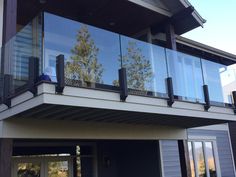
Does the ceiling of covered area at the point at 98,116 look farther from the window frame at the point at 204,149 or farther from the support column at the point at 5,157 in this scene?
the window frame at the point at 204,149

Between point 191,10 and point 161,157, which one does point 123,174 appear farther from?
point 191,10

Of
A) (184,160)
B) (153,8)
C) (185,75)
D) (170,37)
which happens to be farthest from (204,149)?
(153,8)

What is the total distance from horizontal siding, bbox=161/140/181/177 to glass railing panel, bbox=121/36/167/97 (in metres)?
3.38

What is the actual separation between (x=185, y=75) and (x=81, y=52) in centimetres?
344

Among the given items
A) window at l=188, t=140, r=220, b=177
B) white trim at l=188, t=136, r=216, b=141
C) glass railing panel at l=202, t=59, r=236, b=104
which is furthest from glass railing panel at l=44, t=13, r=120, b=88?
window at l=188, t=140, r=220, b=177

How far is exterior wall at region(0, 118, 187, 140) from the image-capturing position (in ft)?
18.9

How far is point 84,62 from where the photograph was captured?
6.16 meters

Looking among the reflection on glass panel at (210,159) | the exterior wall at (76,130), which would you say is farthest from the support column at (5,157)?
the reflection on glass panel at (210,159)

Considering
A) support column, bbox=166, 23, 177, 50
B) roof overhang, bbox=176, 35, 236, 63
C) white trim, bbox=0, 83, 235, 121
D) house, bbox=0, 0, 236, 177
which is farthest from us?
roof overhang, bbox=176, 35, 236, 63

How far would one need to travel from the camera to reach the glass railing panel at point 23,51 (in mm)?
5531

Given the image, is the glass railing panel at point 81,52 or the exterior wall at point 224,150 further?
the exterior wall at point 224,150

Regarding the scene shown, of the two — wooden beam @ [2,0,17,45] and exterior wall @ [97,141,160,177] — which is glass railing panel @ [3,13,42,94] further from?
exterior wall @ [97,141,160,177]

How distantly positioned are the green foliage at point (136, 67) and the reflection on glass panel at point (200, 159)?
5758 millimetres

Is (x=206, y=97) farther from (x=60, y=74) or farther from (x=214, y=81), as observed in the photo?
(x=60, y=74)
